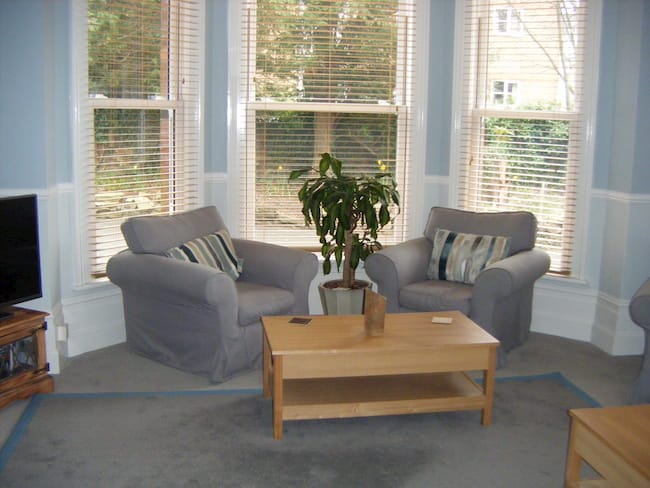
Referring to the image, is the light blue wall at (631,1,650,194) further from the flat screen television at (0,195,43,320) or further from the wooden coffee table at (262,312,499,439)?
the flat screen television at (0,195,43,320)

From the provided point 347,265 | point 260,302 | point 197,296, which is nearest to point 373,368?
point 260,302

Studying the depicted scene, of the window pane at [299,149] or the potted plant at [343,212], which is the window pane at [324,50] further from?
the potted plant at [343,212]

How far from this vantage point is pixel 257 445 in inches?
134

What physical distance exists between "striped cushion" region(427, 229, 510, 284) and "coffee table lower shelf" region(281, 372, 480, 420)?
1.00 m

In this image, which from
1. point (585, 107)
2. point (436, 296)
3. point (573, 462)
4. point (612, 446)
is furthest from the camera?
point (585, 107)

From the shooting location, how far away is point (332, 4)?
5180 mm

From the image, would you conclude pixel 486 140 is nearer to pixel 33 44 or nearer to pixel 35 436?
pixel 33 44

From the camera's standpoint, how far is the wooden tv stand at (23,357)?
3686 mm

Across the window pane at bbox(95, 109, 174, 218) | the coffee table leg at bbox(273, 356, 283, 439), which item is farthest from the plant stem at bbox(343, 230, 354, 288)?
the coffee table leg at bbox(273, 356, 283, 439)

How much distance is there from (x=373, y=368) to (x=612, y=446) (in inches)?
45.7

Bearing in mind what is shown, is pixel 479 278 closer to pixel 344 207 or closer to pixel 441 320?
pixel 441 320

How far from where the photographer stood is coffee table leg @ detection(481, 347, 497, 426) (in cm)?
361

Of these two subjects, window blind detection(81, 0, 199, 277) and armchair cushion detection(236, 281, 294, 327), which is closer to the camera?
armchair cushion detection(236, 281, 294, 327)

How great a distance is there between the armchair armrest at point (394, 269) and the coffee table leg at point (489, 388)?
1.09m
